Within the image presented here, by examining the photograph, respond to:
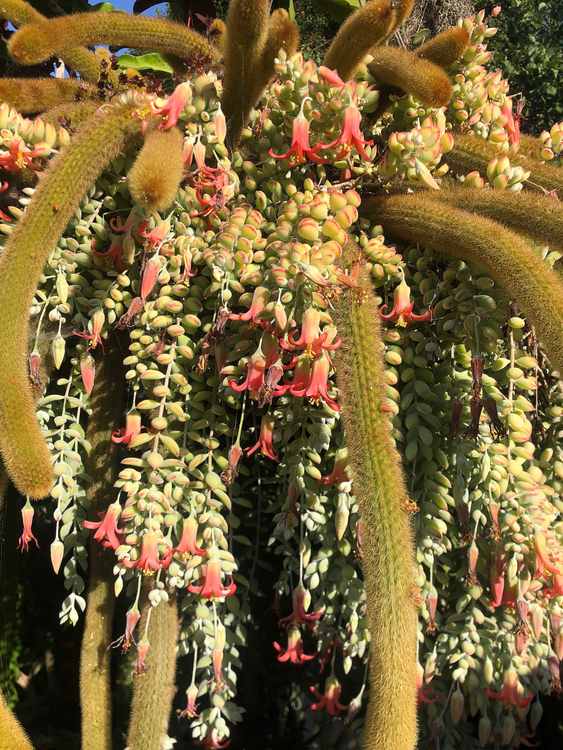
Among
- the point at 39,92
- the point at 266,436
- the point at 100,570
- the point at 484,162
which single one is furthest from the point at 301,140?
the point at 100,570

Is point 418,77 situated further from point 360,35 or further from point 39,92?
point 39,92

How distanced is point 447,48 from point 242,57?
9.7 inches

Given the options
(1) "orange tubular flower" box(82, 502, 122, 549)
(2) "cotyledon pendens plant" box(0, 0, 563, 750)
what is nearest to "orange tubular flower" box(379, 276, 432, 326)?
(2) "cotyledon pendens plant" box(0, 0, 563, 750)

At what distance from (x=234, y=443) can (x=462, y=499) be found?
28 cm

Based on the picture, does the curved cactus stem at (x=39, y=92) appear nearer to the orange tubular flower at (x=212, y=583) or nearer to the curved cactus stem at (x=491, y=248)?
the curved cactus stem at (x=491, y=248)

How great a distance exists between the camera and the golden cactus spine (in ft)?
2.32

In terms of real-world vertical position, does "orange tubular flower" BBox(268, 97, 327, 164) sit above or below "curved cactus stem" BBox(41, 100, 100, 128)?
above

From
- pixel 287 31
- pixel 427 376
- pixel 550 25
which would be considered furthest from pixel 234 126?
pixel 550 25

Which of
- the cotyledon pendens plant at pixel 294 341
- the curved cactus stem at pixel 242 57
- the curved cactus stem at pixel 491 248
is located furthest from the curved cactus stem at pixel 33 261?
the curved cactus stem at pixel 491 248

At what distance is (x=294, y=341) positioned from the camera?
73 cm

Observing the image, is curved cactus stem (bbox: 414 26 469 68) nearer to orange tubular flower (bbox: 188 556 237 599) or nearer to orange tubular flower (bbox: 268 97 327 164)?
orange tubular flower (bbox: 268 97 327 164)

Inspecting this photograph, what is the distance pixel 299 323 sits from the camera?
749 mm

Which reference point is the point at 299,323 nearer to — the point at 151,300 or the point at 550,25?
the point at 151,300

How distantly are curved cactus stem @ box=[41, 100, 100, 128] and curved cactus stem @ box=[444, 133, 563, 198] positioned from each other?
474mm
